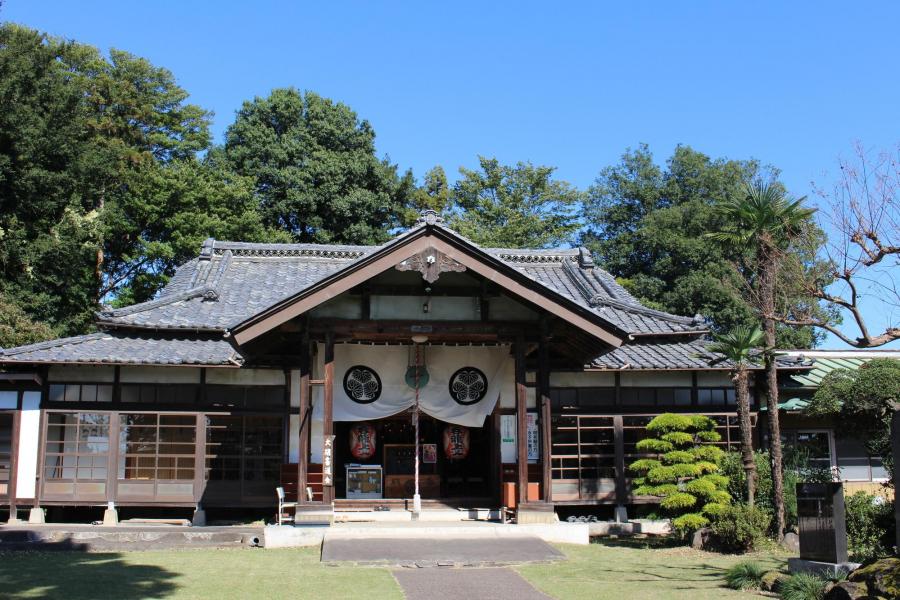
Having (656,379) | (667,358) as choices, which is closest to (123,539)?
(656,379)

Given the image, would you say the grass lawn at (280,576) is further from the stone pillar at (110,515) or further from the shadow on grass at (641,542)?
the stone pillar at (110,515)

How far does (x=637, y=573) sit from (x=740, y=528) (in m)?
2.55

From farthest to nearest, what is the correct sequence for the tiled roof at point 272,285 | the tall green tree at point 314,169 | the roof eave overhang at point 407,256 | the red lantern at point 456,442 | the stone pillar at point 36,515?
the tall green tree at point 314,169
the red lantern at point 456,442
the tiled roof at point 272,285
the stone pillar at point 36,515
the roof eave overhang at point 407,256

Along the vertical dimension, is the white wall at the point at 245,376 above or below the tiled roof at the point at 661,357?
below

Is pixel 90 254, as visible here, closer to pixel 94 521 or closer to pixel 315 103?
pixel 315 103

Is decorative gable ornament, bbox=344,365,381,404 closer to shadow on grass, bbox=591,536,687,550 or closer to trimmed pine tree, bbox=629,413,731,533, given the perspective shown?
shadow on grass, bbox=591,536,687,550

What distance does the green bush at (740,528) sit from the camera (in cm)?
1412

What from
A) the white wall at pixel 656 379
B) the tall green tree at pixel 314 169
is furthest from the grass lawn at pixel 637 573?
the tall green tree at pixel 314 169

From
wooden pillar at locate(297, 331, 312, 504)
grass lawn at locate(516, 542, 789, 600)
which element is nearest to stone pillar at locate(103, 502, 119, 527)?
wooden pillar at locate(297, 331, 312, 504)

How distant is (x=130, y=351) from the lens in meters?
18.3

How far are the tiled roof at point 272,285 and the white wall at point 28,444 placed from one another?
2328mm

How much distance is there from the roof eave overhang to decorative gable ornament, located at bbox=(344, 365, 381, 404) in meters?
2.75

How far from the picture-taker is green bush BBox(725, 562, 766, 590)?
432 inches

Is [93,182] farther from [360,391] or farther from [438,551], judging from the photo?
[438,551]
